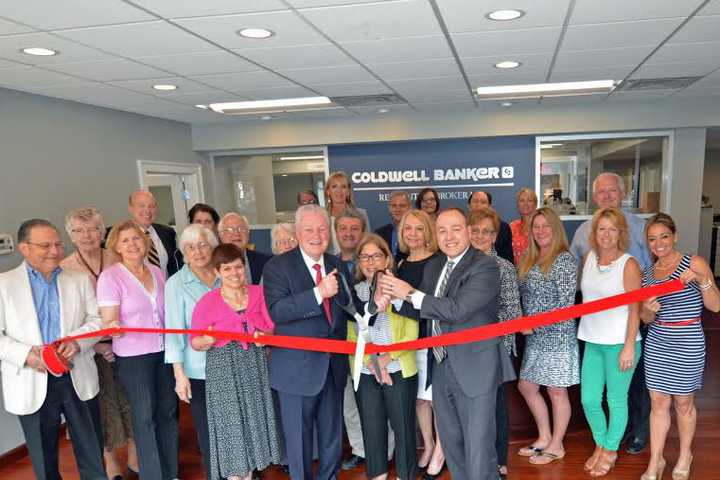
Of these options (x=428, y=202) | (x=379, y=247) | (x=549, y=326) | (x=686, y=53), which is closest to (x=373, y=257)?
(x=379, y=247)

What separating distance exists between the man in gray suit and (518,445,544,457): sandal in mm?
874

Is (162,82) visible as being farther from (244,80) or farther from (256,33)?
(256,33)

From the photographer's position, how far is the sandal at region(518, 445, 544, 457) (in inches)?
A: 124

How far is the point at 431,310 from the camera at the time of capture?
217 cm

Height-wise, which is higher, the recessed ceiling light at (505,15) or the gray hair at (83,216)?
the recessed ceiling light at (505,15)

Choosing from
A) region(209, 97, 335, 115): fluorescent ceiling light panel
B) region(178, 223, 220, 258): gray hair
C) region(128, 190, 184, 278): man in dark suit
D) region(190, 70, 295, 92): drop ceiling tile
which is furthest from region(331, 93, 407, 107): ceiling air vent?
region(178, 223, 220, 258): gray hair

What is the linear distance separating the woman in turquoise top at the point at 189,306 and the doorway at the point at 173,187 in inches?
136

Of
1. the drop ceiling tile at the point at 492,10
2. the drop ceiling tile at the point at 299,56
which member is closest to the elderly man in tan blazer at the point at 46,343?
the drop ceiling tile at the point at 299,56

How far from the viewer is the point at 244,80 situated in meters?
4.02

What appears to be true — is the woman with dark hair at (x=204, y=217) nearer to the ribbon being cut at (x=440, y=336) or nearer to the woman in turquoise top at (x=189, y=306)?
the woman in turquoise top at (x=189, y=306)

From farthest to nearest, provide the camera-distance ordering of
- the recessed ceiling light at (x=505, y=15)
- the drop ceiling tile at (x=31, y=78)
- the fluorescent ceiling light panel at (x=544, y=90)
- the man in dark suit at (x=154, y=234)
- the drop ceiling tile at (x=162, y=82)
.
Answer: the fluorescent ceiling light panel at (x=544, y=90)
the drop ceiling tile at (x=162, y=82)
the man in dark suit at (x=154, y=234)
the drop ceiling tile at (x=31, y=78)
the recessed ceiling light at (x=505, y=15)

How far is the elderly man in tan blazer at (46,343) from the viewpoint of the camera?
8.10ft

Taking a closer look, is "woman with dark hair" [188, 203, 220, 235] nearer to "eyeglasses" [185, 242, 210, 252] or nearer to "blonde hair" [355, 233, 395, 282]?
"eyeglasses" [185, 242, 210, 252]

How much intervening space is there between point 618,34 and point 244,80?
2.89m
